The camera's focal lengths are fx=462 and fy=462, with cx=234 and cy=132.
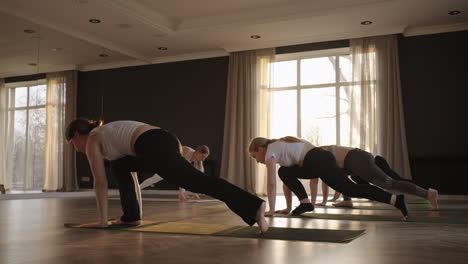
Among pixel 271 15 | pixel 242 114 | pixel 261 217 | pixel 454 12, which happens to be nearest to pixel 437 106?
pixel 454 12

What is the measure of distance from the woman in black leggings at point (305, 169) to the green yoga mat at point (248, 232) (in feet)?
1.87

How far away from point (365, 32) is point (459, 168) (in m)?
2.58

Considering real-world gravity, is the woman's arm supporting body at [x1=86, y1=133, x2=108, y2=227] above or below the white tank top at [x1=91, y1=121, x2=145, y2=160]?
below

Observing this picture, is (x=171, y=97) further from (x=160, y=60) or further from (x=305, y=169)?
(x=305, y=169)

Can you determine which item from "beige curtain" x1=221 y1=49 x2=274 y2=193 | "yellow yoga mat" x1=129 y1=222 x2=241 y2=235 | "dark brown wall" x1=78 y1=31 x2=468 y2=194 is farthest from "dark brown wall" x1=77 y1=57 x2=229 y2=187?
"yellow yoga mat" x1=129 y1=222 x2=241 y2=235

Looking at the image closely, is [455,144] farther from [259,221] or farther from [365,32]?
[259,221]

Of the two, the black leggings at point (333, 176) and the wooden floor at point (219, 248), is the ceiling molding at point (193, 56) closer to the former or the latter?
the black leggings at point (333, 176)

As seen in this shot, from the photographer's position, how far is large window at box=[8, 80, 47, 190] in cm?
604

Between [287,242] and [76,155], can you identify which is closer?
[287,242]

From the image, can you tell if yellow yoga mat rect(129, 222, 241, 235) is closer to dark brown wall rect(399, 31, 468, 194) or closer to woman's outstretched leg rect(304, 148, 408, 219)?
woman's outstretched leg rect(304, 148, 408, 219)

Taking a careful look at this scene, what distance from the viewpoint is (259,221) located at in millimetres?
2207

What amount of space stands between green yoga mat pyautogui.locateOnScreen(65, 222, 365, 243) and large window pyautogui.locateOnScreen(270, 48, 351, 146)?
18.2 ft

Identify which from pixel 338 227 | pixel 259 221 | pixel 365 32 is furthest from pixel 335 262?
pixel 365 32

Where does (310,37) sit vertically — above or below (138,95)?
above
